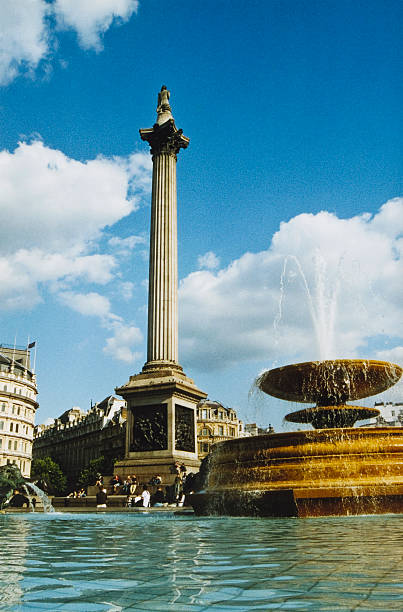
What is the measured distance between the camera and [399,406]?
100125 millimetres

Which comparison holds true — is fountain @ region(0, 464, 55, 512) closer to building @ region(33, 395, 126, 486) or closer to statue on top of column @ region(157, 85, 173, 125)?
Answer: statue on top of column @ region(157, 85, 173, 125)

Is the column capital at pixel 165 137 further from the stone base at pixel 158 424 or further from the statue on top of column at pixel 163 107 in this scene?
the stone base at pixel 158 424

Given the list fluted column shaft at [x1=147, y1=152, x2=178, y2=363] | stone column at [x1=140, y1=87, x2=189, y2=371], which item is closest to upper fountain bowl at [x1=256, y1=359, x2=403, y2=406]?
stone column at [x1=140, y1=87, x2=189, y2=371]

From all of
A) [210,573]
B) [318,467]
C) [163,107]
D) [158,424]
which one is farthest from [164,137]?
[210,573]

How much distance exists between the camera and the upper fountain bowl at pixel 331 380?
1234cm

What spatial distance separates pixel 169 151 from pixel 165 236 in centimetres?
566

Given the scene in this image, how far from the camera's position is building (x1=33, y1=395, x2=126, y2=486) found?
256 feet

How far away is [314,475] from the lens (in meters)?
9.60

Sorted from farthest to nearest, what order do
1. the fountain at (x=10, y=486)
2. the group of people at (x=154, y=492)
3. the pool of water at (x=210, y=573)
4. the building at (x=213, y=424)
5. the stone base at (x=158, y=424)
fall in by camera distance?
the building at (x=213, y=424)
the stone base at (x=158, y=424)
the group of people at (x=154, y=492)
the fountain at (x=10, y=486)
the pool of water at (x=210, y=573)

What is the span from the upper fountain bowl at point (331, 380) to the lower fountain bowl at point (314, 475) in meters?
2.30

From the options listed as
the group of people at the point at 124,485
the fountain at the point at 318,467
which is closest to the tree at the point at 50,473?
the group of people at the point at 124,485

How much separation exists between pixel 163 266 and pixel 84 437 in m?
72.1

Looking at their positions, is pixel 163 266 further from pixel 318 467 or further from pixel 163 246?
pixel 318 467

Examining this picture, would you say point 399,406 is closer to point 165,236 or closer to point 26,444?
point 26,444
